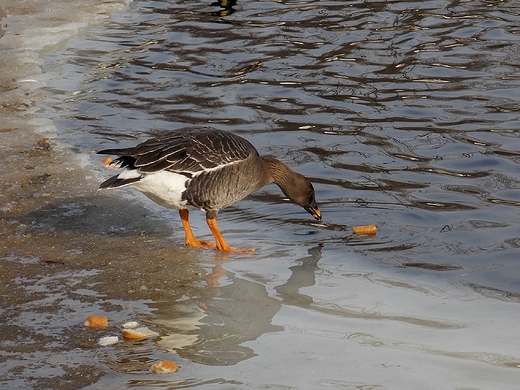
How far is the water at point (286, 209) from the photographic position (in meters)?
4.04

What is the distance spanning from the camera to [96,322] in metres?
4.25

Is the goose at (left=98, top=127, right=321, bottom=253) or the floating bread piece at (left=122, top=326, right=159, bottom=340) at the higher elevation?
the goose at (left=98, top=127, right=321, bottom=253)

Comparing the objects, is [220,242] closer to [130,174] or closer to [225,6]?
[130,174]

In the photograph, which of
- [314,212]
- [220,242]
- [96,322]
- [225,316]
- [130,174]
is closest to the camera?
[96,322]

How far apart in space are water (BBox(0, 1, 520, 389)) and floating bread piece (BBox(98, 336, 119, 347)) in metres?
0.06

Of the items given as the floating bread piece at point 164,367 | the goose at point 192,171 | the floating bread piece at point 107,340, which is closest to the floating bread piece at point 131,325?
the floating bread piece at point 107,340

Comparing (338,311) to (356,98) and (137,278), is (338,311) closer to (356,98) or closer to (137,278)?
(137,278)

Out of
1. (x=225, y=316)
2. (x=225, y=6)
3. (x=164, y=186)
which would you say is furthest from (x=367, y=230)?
(x=225, y=6)

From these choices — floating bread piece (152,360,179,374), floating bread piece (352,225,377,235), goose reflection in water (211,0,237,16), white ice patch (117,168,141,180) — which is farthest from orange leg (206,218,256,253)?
goose reflection in water (211,0,237,16)

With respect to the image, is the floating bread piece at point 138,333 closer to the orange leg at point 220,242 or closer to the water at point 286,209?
the water at point 286,209

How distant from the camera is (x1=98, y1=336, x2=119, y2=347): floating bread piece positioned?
4.05 m

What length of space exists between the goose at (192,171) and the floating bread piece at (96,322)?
146cm

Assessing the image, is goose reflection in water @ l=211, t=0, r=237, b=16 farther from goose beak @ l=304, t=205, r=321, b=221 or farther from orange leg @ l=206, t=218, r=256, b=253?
orange leg @ l=206, t=218, r=256, b=253

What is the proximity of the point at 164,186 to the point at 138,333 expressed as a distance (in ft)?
5.75
